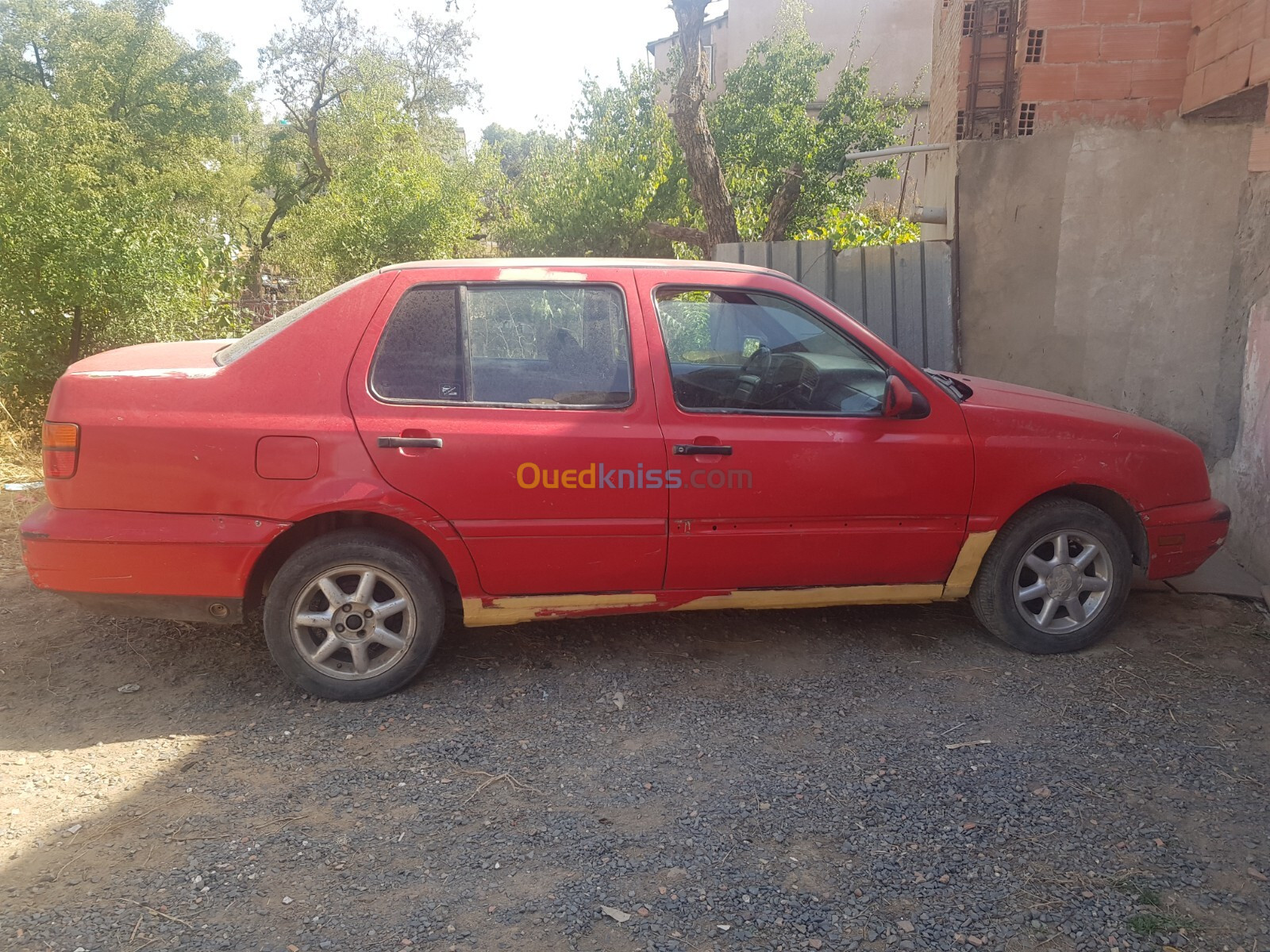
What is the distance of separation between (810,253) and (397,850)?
5624mm

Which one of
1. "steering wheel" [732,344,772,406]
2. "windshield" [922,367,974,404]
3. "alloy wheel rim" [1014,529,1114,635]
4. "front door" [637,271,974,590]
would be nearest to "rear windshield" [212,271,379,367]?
"front door" [637,271,974,590]

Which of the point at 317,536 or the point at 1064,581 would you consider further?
the point at 1064,581

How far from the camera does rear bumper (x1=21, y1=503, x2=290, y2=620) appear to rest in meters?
3.53

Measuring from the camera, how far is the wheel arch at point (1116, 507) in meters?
4.23

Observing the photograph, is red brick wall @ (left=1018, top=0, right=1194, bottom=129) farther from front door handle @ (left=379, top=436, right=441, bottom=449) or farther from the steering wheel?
front door handle @ (left=379, top=436, right=441, bottom=449)

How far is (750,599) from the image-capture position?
4039 mm

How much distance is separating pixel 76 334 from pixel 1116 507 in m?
8.43

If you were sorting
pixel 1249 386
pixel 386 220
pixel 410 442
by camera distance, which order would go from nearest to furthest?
pixel 410 442 → pixel 1249 386 → pixel 386 220

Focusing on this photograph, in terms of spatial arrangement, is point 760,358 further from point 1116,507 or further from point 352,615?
point 352,615

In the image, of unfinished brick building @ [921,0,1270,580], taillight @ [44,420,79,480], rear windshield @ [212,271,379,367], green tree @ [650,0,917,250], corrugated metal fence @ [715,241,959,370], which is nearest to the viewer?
taillight @ [44,420,79,480]

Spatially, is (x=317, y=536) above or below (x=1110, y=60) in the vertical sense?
below

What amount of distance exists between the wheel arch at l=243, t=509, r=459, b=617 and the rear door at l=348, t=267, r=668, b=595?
189mm

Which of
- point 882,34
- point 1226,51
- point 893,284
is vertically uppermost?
point 882,34

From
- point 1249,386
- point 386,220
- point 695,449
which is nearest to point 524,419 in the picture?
point 695,449
